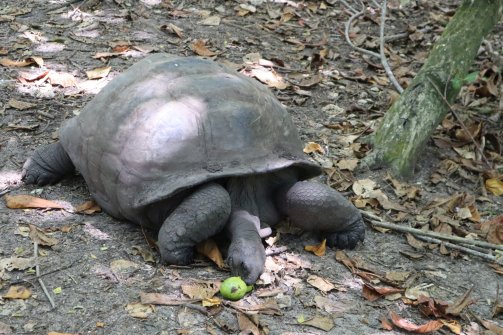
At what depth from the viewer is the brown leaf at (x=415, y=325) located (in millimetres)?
3383

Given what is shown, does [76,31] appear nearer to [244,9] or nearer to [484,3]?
[244,9]

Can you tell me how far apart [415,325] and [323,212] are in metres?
0.87

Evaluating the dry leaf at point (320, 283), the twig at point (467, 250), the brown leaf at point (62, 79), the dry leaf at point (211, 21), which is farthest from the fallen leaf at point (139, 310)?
the dry leaf at point (211, 21)

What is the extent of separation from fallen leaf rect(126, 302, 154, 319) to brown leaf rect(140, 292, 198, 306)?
0.08ft

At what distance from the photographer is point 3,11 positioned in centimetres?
679

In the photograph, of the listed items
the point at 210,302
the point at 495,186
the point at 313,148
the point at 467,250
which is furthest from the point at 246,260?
the point at 495,186

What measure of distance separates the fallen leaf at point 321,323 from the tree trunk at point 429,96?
1.96 metres

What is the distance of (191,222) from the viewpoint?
3623 mm

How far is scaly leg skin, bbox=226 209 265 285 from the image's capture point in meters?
3.52

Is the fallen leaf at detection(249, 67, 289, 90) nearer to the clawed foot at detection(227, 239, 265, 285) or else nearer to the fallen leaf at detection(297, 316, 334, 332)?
the clawed foot at detection(227, 239, 265, 285)

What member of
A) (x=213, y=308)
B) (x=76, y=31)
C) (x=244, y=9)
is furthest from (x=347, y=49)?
(x=213, y=308)

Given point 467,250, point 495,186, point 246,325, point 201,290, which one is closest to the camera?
point 246,325

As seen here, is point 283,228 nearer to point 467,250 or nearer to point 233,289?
point 233,289

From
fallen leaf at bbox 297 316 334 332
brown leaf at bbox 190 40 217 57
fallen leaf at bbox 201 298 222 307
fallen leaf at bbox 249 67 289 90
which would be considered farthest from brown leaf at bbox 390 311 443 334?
brown leaf at bbox 190 40 217 57
